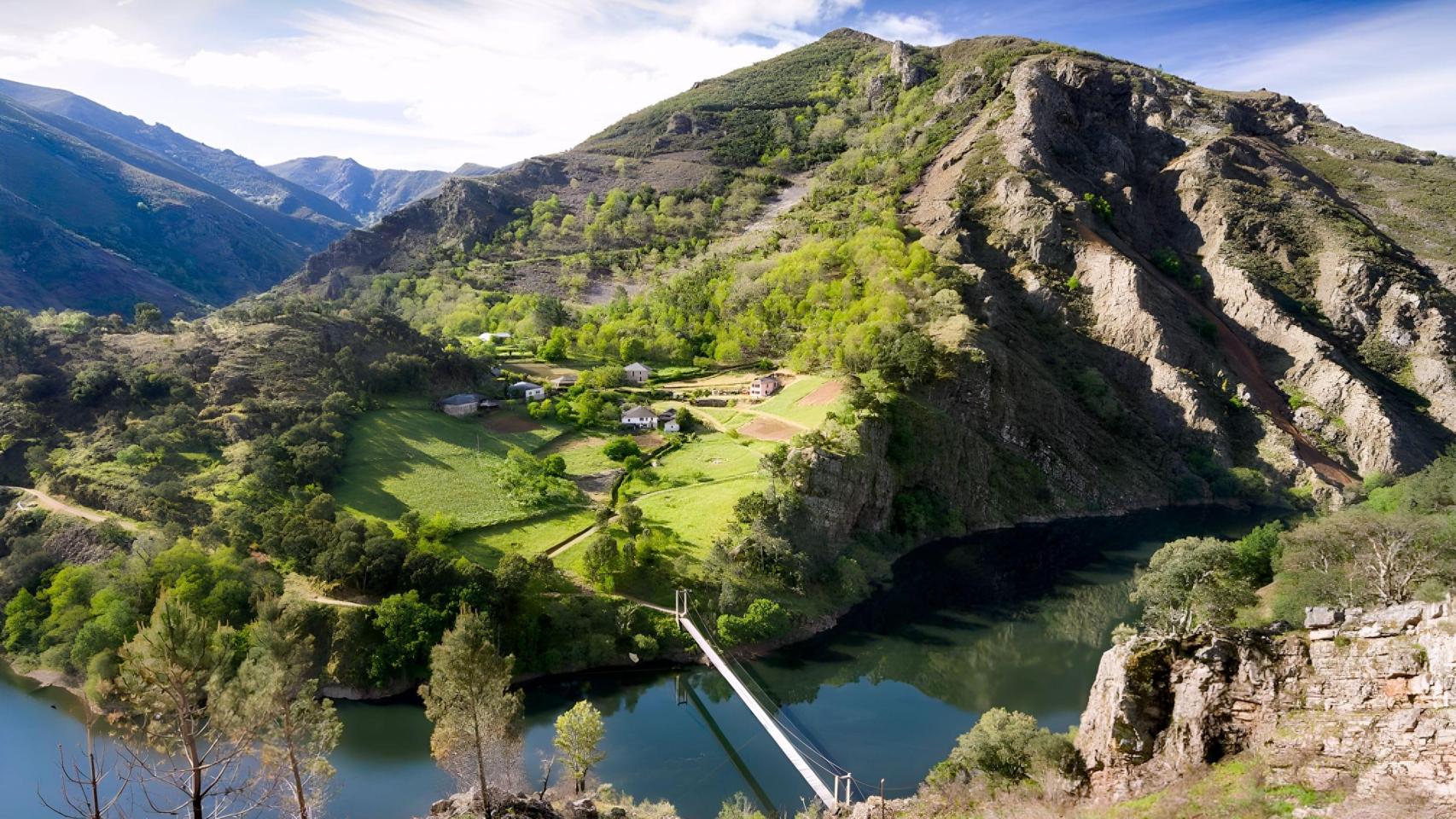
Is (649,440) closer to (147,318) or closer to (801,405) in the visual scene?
(801,405)

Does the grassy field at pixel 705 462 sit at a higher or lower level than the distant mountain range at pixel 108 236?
lower

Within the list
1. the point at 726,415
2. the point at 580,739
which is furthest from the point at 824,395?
the point at 580,739

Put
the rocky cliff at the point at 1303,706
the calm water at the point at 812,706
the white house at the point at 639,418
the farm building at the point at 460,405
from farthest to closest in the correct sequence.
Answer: the farm building at the point at 460,405
the white house at the point at 639,418
the calm water at the point at 812,706
the rocky cliff at the point at 1303,706

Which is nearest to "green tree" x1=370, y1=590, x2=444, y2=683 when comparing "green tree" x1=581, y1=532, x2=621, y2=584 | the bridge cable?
"green tree" x1=581, y1=532, x2=621, y2=584

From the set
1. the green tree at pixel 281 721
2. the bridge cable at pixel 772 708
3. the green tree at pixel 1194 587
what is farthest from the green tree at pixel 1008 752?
the green tree at pixel 281 721

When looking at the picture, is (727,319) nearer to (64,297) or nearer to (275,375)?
(275,375)

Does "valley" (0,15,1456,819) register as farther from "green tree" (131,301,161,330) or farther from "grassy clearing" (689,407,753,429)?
"green tree" (131,301,161,330)

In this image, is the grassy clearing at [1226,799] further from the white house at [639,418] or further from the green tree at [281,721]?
the white house at [639,418]
